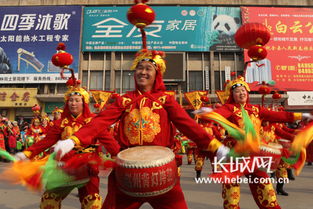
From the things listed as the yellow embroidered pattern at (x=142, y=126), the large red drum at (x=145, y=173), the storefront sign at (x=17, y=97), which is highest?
the storefront sign at (x=17, y=97)

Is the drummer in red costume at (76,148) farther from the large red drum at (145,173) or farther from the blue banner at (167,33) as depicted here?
the blue banner at (167,33)

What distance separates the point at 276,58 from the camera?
21.4 meters

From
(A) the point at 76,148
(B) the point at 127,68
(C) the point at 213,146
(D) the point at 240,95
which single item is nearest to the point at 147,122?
(C) the point at 213,146

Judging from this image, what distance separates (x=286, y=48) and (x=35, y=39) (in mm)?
21056

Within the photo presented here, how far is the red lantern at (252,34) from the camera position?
3316 mm

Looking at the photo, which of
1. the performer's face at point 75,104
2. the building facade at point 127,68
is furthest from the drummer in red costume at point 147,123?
the building facade at point 127,68

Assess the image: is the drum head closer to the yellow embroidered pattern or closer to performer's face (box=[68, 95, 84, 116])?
the yellow embroidered pattern

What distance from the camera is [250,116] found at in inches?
126

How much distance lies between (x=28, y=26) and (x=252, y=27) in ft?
77.0

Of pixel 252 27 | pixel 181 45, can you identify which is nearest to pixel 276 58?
pixel 181 45

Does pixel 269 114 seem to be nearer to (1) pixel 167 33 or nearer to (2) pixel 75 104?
(2) pixel 75 104

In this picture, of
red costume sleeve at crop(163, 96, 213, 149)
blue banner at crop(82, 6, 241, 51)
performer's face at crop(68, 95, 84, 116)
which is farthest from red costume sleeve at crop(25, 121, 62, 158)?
blue banner at crop(82, 6, 241, 51)

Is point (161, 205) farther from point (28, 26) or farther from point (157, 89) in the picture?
point (28, 26)

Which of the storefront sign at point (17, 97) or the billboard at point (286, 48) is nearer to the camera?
the billboard at point (286, 48)
